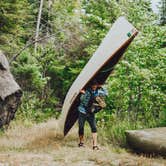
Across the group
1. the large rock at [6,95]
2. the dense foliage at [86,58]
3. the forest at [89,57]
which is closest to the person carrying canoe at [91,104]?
the forest at [89,57]

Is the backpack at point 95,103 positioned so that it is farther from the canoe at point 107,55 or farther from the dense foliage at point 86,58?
the dense foliage at point 86,58

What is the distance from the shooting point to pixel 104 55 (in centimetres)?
997

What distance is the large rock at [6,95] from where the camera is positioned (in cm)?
1198

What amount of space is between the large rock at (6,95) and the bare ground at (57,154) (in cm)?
81

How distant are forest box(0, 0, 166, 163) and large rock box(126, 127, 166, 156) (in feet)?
2.35

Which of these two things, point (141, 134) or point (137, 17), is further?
point (137, 17)

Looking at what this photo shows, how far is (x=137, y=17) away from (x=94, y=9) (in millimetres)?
10450

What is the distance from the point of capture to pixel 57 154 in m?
8.73

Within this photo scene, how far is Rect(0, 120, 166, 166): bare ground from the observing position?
7945 millimetres

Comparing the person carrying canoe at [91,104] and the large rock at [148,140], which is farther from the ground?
the person carrying canoe at [91,104]

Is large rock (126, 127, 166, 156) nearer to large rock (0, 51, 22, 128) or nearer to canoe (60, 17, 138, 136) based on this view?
canoe (60, 17, 138, 136)

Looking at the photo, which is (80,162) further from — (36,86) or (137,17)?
(36,86)

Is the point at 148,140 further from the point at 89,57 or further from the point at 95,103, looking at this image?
the point at 89,57

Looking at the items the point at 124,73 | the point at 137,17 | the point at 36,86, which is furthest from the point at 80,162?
the point at 36,86
